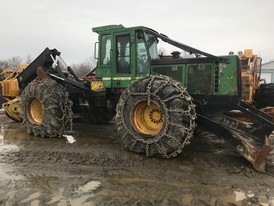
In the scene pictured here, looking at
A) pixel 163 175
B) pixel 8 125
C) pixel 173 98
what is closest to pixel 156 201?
pixel 163 175

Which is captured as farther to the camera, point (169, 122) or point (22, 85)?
point (22, 85)

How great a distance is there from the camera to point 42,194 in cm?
413

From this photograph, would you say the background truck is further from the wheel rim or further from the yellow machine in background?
the yellow machine in background

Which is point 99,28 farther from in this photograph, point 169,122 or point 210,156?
point 210,156

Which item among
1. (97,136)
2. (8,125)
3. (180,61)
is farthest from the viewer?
(8,125)

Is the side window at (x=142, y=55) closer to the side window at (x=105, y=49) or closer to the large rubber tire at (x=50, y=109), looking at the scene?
the side window at (x=105, y=49)

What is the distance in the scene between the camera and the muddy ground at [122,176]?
4.04 metres

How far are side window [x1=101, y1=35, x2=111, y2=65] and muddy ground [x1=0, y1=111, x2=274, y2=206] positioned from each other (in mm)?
2061

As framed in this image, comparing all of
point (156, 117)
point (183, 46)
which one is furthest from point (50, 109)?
point (183, 46)

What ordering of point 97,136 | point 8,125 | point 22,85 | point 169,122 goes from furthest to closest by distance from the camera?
point 8,125
point 22,85
point 97,136
point 169,122

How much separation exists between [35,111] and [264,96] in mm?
8592

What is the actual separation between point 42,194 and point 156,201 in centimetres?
161

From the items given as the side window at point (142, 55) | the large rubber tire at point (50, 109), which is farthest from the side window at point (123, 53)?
the large rubber tire at point (50, 109)

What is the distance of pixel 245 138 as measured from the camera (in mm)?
5773
